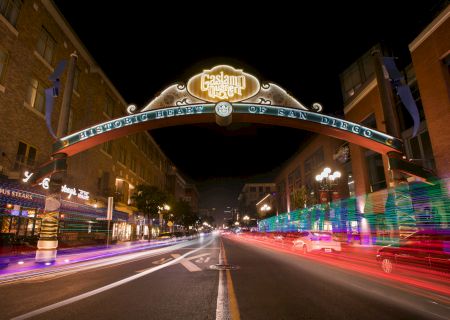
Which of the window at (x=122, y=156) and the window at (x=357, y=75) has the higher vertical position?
the window at (x=357, y=75)

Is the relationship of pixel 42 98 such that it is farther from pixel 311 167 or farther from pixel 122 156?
pixel 311 167

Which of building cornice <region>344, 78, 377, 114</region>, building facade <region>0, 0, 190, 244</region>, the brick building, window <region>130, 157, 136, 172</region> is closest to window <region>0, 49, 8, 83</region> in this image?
building facade <region>0, 0, 190, 244</region>

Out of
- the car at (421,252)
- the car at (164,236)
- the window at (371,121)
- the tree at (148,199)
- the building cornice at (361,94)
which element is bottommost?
the car at (421,252)

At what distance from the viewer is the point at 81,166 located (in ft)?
86.2

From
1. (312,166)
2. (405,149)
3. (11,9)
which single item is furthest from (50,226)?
(312,166)

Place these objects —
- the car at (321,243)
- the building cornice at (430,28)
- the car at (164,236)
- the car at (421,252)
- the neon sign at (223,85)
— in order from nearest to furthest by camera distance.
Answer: the car at (421,252) < the neon sign at (223,85) < the car at (321,243) < the building cornice at (430,28) < the car at (164,236)

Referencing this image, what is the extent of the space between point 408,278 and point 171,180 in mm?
72686

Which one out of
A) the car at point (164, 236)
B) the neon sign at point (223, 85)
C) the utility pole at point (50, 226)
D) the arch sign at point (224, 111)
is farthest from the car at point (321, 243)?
the car at point (164, 236)

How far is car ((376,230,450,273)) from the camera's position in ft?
28.6

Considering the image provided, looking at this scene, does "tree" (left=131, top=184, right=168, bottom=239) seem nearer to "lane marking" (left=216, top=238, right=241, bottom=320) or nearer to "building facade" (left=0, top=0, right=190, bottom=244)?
"building facade" (left=0, top=0, right=190, bottom=244)

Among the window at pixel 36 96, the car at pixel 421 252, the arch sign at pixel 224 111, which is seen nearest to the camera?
the car at pixel 421 252

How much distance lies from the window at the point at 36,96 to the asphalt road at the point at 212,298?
14.4 meters

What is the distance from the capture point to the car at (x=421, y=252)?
8719mm

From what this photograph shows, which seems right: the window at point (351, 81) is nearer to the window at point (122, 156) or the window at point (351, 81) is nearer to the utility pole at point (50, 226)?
the window at point (122, 156)
